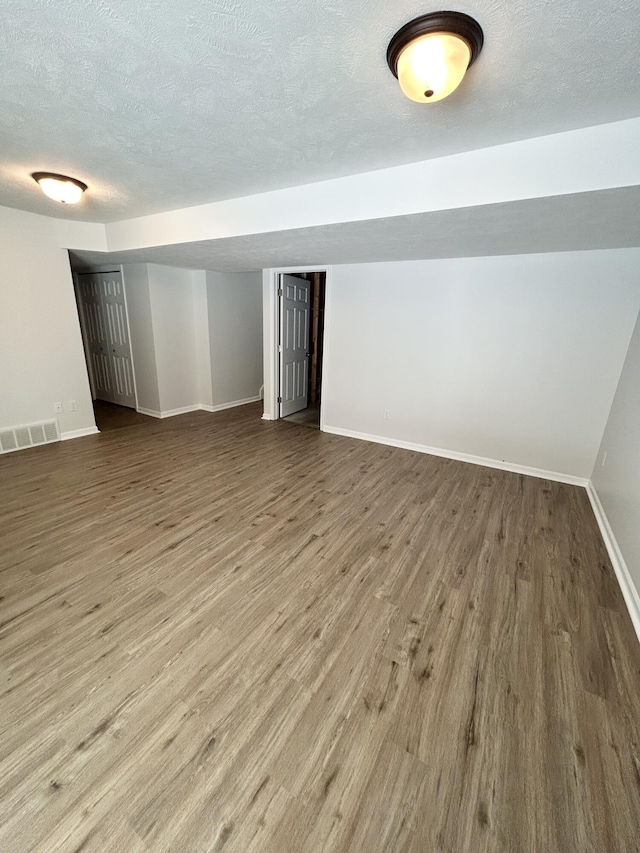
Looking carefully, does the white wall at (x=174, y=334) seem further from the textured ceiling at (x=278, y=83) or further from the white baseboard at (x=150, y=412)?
the textured ceiling at (x=278, y=83)

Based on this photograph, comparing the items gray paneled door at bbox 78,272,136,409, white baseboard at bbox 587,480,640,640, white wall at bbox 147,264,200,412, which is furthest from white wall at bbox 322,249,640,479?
gray paneled door at bbox 78,272,136,409

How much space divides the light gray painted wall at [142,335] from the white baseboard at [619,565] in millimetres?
5619

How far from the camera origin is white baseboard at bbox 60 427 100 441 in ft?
14.0

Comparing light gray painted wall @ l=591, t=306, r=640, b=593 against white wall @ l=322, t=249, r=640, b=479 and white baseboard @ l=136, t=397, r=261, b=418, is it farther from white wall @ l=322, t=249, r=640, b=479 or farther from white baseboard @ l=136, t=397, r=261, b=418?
white baseboard @ l=136, t=397, r=261, b=418

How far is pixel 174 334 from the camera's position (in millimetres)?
5352

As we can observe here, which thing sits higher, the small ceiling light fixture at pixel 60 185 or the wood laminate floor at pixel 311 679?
the small ceiling light fixture at pixel 60 185

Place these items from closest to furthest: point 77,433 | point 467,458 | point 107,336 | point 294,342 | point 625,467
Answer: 1. point 625,467
2. point 467,458
3. point 77,433
4. point 294,342
5. point 107,336

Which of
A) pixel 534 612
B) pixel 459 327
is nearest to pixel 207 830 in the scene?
pixel 534 612

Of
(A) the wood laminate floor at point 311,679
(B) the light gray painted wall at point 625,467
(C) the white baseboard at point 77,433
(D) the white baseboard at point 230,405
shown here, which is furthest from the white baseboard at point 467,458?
(C) the white baseboard at point 77,433

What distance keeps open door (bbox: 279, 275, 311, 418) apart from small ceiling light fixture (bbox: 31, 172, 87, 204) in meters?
2.64

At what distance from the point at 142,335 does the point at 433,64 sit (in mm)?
5135

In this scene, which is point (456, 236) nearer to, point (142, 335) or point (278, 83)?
point (278, 83)

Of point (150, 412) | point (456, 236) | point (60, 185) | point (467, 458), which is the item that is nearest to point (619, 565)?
point (467, 458)

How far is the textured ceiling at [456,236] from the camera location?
1923mm
